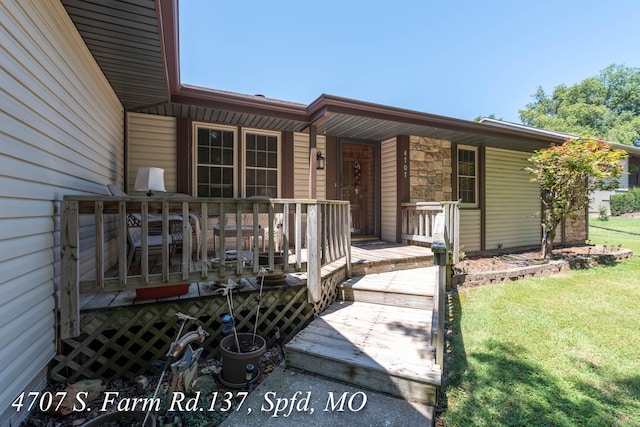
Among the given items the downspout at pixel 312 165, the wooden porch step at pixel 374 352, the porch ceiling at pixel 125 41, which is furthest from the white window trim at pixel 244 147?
the wooden porch step at pixel 374 352

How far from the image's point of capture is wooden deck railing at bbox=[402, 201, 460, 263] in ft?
17.9

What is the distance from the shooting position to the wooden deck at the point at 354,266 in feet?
9.39

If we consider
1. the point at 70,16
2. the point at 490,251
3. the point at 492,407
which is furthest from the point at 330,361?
the point at 490,251

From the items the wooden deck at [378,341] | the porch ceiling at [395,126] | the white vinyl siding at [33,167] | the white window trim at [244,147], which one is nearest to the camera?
the white vinyl siding at [33,167]

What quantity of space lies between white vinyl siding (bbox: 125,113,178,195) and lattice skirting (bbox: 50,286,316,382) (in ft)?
9.48

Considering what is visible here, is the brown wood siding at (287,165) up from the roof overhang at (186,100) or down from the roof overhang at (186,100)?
down

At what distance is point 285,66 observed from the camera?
12297mm

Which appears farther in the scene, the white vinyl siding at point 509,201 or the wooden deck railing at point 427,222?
the white vinyl siding at point 509,201

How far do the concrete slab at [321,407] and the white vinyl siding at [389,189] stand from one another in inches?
182

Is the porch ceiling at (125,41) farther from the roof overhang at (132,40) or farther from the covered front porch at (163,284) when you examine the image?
the covered front porch at (163,284)

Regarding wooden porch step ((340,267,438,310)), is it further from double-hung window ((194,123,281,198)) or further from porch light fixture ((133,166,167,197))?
porch light fixture ((133,166,167,197))

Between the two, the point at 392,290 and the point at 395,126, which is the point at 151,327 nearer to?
the point at 392,290

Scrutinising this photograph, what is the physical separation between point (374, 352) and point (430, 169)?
5.35 meters

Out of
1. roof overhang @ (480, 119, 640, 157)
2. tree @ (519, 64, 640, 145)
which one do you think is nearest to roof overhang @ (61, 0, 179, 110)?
roof overhang @ (480, 119, 640, 157)
